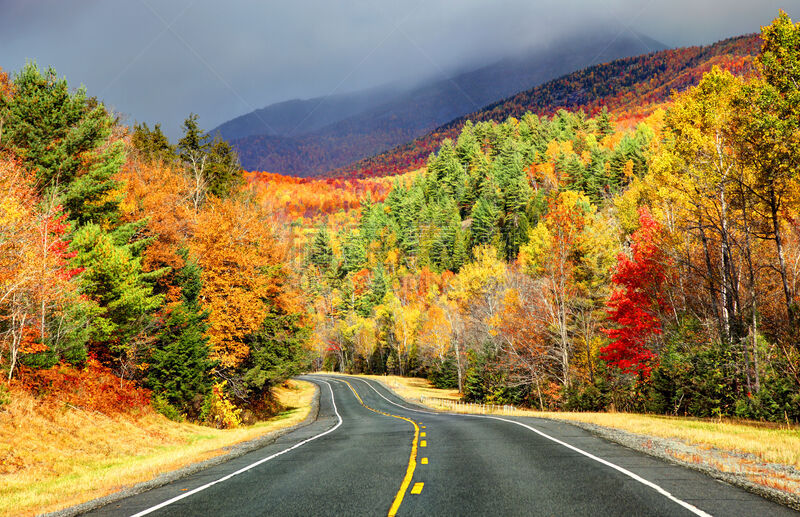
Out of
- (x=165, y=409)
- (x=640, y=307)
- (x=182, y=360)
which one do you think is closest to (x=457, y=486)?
(x=165, y=409)

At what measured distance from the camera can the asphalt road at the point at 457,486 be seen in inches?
264

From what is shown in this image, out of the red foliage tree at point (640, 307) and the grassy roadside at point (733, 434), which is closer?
the grassy roadside at point (733, 434)

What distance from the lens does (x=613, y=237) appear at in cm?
3803

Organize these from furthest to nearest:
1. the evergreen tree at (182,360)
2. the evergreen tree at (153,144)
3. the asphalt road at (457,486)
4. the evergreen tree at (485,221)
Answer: the evergreen tree at (485,221) < the evergreen tree at (153,144) < the evergreen tree at (182,360) < the asphalt road at (457,486)

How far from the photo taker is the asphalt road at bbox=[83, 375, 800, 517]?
671 cm

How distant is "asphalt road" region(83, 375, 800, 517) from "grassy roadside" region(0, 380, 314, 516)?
2.41 meters

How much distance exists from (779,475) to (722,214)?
575 inches

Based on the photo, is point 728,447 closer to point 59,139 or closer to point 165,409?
point 165,409

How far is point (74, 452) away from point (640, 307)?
3007 cm

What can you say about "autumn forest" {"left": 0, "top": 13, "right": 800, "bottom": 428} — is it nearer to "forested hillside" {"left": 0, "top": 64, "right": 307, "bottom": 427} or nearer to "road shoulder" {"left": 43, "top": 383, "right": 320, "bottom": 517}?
"forested hillside" {"left": 0, "top": 64, "right": 307, "bottom": 427}

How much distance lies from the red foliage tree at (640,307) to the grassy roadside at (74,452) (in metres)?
24.7

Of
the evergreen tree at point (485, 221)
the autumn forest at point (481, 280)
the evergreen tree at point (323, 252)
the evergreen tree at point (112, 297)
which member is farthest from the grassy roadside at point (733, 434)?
the evergreen tree at point (323, 252)

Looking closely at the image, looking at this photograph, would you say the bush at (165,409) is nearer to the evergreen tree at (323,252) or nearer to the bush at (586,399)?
the bush at (586,399)

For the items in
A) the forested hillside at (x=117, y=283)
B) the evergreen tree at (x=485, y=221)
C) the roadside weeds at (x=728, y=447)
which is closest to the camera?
the roadside weeds at (x=728, y=447)
